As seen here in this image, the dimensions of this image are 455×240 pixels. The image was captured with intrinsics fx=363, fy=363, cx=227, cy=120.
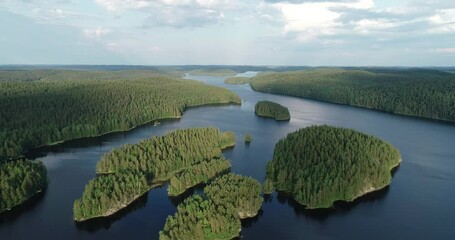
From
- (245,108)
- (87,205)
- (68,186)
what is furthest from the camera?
(245,108)

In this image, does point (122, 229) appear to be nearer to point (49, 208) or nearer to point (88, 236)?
point (88, 236)

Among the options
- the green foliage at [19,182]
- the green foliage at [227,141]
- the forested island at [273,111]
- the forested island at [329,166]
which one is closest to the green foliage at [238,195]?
the forested island at [329,166]

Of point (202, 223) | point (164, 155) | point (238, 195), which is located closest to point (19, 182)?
point (164, 155)

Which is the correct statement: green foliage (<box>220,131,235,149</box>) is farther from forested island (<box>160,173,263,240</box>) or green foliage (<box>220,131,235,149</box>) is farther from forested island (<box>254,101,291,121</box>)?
forested island (<box>254,101,291,121</box>)

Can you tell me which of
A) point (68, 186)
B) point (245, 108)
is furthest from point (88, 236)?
point (245, 108)

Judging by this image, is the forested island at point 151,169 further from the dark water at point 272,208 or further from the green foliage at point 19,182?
the green foliage at point 19,182

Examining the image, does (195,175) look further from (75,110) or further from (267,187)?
(75,110)

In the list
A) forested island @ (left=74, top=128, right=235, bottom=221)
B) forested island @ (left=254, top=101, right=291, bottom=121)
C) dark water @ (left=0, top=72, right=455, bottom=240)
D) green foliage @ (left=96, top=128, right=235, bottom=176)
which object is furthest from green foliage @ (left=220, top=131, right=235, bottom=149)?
forested island @ (left=254, top=101, right=291, bottom=121)
